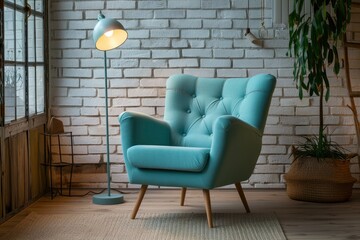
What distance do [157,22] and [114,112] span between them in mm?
746

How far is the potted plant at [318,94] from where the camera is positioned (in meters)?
4.69

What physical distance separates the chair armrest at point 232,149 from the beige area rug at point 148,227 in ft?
0.87

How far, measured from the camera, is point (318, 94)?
189 inches

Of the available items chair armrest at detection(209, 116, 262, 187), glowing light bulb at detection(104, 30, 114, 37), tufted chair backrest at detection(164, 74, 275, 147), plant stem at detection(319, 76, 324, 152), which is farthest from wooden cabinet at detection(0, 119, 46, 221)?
plant stem at detection(319, 76, 324, 152)

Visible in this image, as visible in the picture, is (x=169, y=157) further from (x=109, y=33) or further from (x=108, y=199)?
(x=109, y=33)

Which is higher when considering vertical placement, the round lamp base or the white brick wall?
the white brick wall

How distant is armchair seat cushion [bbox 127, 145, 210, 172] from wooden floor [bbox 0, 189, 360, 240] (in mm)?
489

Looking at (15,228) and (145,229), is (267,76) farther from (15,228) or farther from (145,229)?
(15,228)

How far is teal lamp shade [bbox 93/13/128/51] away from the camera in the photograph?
4.54 meters

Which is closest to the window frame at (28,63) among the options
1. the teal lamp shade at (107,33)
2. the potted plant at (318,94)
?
the teal lamp shade at (107,33)

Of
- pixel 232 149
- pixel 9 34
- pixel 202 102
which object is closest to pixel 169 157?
pixel 232 149

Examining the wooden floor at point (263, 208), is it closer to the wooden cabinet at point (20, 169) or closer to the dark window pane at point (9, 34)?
the wooden cabinet at point (20, 169)

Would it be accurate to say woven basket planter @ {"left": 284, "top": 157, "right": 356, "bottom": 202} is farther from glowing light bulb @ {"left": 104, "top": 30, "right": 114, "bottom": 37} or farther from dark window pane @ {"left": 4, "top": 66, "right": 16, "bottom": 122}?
dark window pane @ {"left": 4, "top": 66, "right": 16, "bottom": 122}

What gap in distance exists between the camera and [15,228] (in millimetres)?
4023
